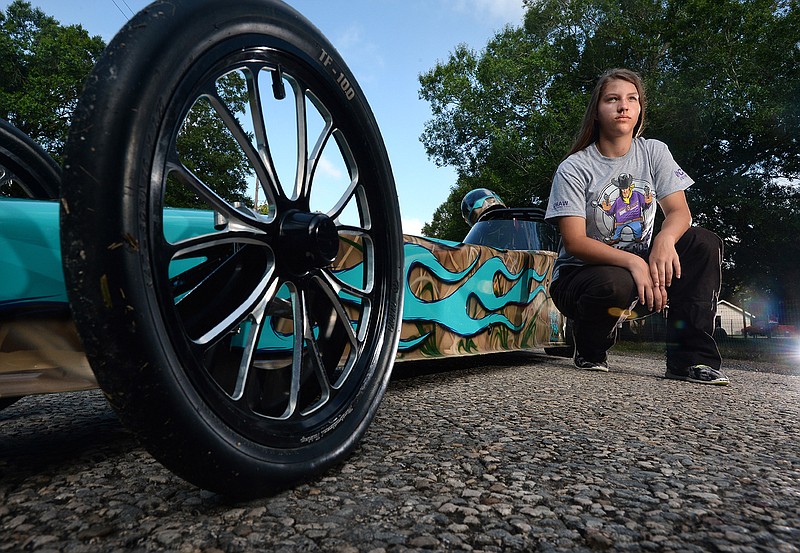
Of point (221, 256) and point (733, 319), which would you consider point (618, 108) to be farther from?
point (733, 319)

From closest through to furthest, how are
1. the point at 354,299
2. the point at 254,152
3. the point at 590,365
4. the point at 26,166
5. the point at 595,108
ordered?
the point at 254,152 < the point at 26,166 < the point at 354,299 < the point at 595,108 < the point at 590,365

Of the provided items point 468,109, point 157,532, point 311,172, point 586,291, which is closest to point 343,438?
point 157,532

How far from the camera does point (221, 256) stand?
1.56 metres

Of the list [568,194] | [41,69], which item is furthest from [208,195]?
[41,69]

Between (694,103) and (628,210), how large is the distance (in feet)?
35.1

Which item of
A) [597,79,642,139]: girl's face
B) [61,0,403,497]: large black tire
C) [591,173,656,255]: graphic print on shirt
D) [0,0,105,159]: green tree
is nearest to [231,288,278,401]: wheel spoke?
[61,0,403,497]: large black tire

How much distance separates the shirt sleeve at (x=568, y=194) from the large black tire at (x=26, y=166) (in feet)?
7.74

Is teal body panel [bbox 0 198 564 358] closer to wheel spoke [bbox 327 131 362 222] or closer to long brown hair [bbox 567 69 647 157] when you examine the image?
wheel spoke [bbox 327 131 362 222]

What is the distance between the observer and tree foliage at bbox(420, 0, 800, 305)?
11820mm

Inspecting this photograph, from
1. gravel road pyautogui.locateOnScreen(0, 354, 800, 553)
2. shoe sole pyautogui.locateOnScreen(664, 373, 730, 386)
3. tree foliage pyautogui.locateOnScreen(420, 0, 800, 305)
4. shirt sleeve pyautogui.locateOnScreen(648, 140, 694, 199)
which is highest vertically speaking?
tree foliage pyautogui.locateOnScreen(420, 0, 800, 305)

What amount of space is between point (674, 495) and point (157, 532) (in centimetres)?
102

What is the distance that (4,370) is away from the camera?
118 cm

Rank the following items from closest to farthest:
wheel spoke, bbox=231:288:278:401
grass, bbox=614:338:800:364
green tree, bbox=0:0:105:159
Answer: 1. wheel spoke, bbox=231:288:278:401
2. grass, bbox=614:338:800:364
3. green tree, bbox=0:0:105:159

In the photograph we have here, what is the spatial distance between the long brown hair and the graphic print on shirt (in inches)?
14.2
